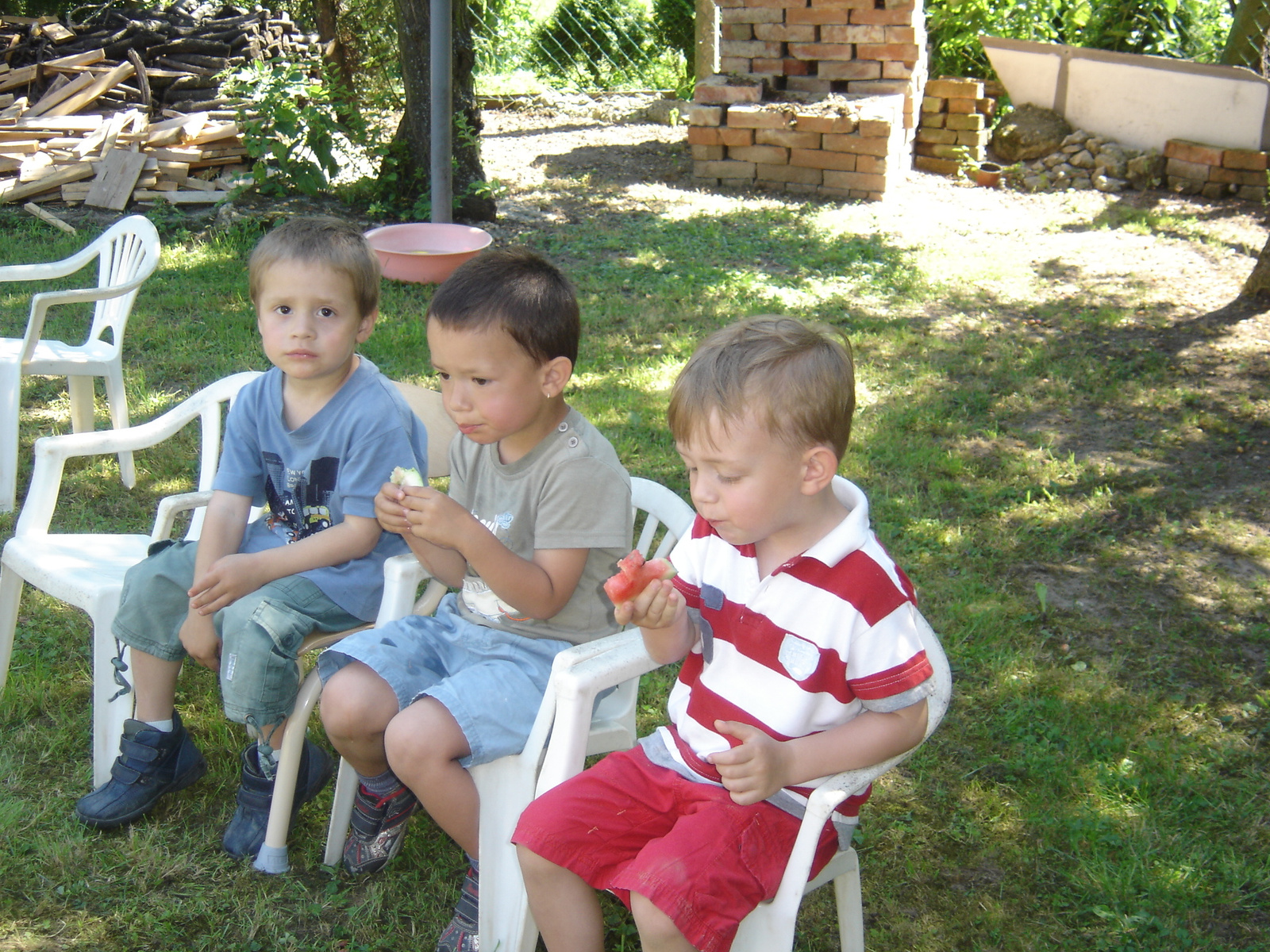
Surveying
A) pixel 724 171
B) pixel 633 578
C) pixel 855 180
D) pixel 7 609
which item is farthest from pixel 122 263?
pixel 855 180

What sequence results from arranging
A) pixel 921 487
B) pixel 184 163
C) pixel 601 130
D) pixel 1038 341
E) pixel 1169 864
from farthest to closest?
pixel 601 130 → pixel 184 163 → pixel 1038 341 → pixel 921 487 → pixel 1169 864

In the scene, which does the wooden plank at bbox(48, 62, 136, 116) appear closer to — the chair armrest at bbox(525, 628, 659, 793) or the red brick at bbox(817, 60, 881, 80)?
the red brick at bbox(817, 60, 881, 80)

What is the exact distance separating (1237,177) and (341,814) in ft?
23.4

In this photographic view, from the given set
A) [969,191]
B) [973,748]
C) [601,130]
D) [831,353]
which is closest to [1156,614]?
[973,748]

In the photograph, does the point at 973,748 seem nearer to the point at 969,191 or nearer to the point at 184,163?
the point at 969,191

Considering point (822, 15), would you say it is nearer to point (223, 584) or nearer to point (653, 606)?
point (223, 584)

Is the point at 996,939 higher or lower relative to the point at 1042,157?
lower

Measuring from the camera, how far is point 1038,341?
5.05m

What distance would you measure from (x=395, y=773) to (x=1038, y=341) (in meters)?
4.04

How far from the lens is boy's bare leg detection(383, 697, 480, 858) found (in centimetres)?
187

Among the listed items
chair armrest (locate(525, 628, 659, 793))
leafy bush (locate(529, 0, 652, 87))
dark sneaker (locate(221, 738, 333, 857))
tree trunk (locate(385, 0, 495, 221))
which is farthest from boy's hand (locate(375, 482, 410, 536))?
leafy bush (locate(529, 0, 652, 87))

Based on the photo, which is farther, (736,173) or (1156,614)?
(736,173)

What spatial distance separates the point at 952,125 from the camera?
7.96 meters

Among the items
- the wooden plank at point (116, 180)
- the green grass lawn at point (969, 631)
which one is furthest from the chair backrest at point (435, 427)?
the wooden plank at point (116, 180)
